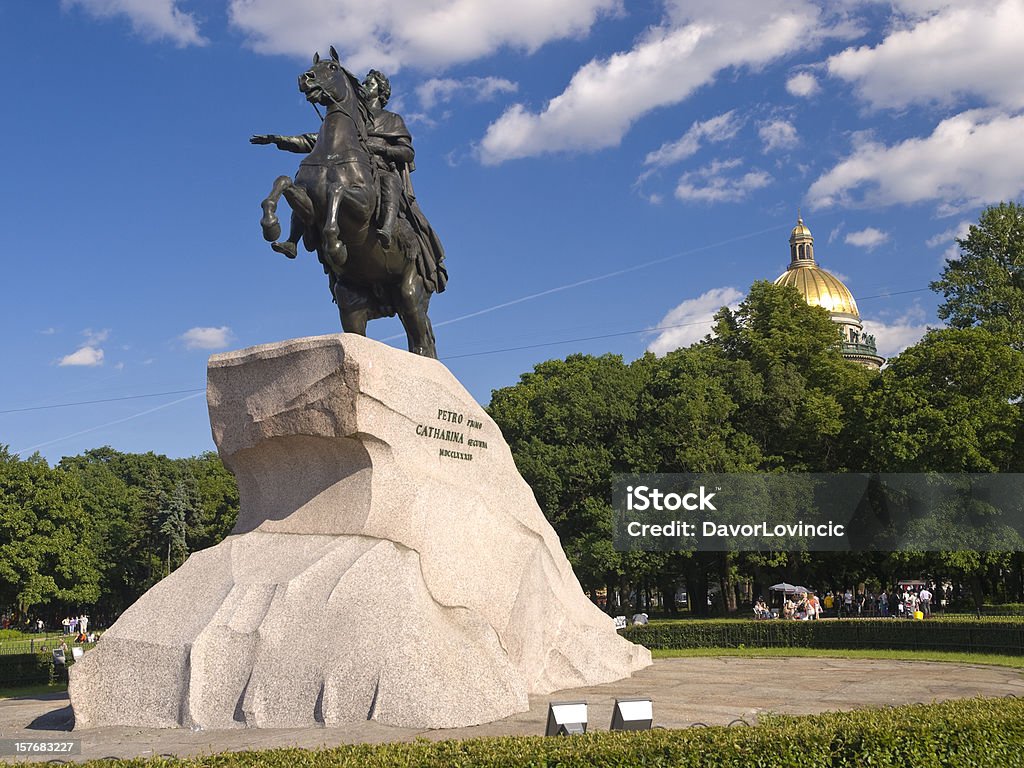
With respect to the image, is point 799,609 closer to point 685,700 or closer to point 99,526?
point 685,700

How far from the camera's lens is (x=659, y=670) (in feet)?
53.1

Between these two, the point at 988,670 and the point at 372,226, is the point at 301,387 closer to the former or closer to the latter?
the point at 372,226

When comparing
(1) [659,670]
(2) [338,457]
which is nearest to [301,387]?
(2) [338,457]

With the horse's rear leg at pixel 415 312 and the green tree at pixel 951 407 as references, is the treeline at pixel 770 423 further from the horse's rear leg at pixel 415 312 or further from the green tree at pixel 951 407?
the horse's rear leg at pixel 415 312

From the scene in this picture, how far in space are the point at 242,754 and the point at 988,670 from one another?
13.2 metres

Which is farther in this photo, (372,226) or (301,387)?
(372,226)

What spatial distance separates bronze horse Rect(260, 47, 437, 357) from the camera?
13.6m

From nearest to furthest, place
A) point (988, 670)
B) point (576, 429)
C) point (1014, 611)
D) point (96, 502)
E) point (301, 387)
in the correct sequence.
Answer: point (301, 387)
point (988, 670)
point (1014, 611)
point (576, 429)
point (96, 502)

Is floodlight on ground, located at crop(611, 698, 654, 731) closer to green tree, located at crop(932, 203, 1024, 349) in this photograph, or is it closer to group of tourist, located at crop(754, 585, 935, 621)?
group of tourist, located at crop(754, 585, 935, 621)

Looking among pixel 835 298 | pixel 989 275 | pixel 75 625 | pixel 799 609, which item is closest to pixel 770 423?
pixel 799 609

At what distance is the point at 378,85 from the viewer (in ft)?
52.7

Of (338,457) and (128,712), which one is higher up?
(338,457)

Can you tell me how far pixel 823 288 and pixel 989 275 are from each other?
54.7 meters

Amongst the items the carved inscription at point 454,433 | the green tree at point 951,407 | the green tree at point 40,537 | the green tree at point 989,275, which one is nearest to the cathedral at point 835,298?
the green tree at point 989,275
